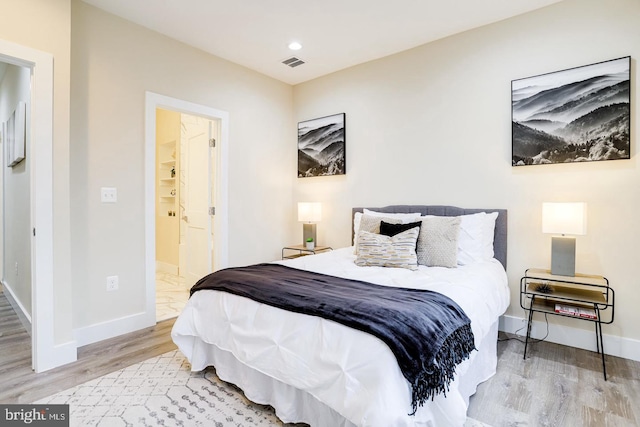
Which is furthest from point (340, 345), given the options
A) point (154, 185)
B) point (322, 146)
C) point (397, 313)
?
point (322, 146)

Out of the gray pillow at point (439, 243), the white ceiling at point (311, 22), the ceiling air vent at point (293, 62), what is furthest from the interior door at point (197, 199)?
the gray pillow at point (439, 243)

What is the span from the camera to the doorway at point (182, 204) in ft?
12.8

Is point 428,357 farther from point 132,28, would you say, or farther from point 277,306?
point 132,28

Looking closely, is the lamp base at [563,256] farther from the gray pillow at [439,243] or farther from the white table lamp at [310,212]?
the white table lamp at [310,212]

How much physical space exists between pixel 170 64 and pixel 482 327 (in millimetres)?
3497

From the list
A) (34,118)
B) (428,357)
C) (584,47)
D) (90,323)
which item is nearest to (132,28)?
(34,118)

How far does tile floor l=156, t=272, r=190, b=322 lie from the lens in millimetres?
3533

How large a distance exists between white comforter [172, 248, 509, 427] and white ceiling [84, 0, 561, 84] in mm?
2139

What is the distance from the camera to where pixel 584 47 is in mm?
2586

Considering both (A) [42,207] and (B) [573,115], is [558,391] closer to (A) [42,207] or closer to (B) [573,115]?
(B) [573,115]

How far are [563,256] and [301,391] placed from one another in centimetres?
218

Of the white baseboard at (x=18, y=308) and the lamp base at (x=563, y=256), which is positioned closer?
the lamp base at (x=563, y=256)

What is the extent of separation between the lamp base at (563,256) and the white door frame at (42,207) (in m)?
3.70

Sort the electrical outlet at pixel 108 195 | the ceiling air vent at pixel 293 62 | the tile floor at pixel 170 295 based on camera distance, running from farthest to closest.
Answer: the ceiling air vent at pixel 293 62 < the tile floor at pixel 170 295 < the electrical outlet at pixel 108 195
